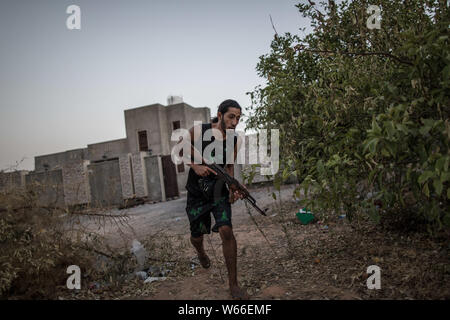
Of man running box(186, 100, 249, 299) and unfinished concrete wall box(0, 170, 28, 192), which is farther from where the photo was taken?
unfinished concrete wall box(0, 170, 28, 192)

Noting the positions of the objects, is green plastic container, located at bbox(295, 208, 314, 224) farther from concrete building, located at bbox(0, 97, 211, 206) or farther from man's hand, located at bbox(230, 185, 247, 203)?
concrete building, located at bbox(0, 97, 211, 206)

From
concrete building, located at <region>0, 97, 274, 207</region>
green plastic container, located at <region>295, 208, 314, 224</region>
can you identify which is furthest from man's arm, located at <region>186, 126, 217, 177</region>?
green plastic container, located at <region>295, 208, 314, 224</region>

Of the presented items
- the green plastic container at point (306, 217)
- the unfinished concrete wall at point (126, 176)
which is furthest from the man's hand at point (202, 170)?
the unfinished concrete wall at point (126, 176)

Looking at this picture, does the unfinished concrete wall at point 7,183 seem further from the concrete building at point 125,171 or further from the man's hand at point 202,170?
the man's hand at point 202,170

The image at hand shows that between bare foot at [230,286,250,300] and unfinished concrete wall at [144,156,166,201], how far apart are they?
10715mm

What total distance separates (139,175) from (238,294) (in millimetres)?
11056

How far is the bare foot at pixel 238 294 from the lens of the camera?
2.14m

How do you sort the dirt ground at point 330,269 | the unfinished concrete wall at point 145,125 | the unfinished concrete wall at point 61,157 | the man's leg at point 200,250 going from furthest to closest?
1. the unfinished concrete wall at point 61,157
2. the unfinished concrete wall at point 145,125
3. the man's leg at point 200,250
4. the dirt ground at point 330,269

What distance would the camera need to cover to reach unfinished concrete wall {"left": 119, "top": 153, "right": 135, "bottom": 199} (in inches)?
490

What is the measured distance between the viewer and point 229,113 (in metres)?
2.49

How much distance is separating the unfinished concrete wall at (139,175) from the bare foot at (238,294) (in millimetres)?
10861

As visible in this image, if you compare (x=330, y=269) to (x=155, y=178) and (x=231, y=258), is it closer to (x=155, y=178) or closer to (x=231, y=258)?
(x=231, y=258)
